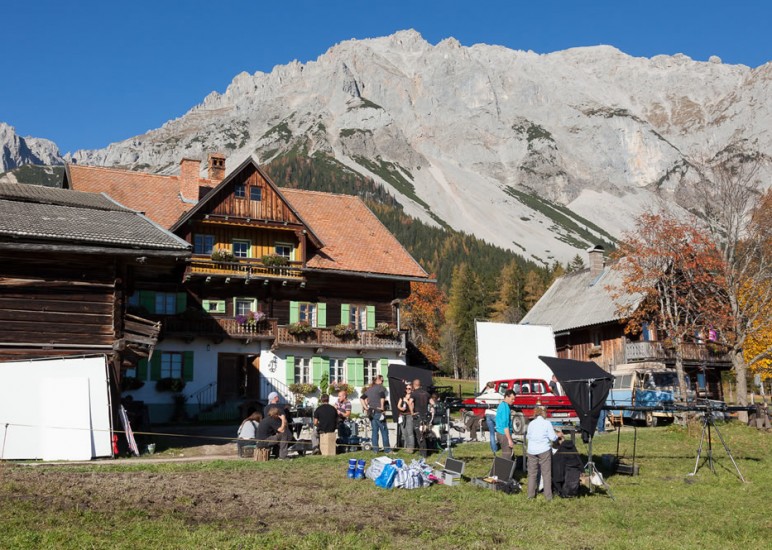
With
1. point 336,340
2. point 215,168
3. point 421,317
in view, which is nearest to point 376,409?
point 336,340

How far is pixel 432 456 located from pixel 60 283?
12.0m

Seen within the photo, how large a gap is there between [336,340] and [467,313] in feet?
181

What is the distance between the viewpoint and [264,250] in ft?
121

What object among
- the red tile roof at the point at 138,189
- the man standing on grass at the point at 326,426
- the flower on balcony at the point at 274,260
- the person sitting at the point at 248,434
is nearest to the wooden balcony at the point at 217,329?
the flower on balcony at the point at 274,260

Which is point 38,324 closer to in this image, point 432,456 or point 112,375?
point 112,375

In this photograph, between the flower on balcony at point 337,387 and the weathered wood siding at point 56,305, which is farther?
the flower on balcony at point 337,387

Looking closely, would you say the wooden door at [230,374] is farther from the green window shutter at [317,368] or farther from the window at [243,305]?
the green window shutter at [317,368]

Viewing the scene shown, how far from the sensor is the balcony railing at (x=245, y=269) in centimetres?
3472

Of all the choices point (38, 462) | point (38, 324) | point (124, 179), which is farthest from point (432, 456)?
point (124, 179)

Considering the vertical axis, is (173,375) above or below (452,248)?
below

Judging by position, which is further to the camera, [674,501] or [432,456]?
[432,456]

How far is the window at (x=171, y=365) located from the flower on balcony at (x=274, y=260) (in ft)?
18.8

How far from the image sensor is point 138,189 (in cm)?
3819

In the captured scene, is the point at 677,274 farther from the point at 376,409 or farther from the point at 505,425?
the point at 505,425
